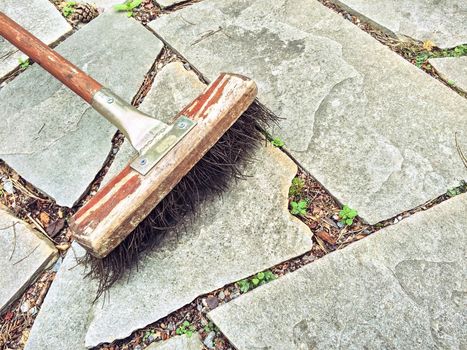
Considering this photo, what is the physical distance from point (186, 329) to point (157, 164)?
51 centimetres

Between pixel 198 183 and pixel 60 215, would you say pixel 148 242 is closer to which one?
pixel 198 183

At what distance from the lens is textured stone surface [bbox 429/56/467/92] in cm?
181

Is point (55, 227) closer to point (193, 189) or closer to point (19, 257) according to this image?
point (19, 257)

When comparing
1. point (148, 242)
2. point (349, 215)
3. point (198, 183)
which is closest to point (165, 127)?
point (198, 183)

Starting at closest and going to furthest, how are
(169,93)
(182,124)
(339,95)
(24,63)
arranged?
(182,124)
(339,95)
(169,93)
(24,63)

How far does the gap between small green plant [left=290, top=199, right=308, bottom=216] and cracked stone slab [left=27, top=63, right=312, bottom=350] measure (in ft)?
0.08

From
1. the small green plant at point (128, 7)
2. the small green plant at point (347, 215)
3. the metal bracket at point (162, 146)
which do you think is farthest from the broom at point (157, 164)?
the small green plant at point (128, 7)

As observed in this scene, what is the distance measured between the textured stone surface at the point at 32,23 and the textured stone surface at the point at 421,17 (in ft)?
4.31

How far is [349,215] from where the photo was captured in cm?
157

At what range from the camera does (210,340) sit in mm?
1424

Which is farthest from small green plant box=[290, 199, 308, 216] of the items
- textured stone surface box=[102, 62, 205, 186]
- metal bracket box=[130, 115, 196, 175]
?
textured stone surface box=[102, 62, 205, 186]

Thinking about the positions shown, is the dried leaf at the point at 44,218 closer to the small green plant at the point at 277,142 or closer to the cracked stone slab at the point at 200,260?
the cracked stone slab at the point at 200,260

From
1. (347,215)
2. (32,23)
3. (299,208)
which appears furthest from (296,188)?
(32,23)

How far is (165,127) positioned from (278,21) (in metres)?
0.86
